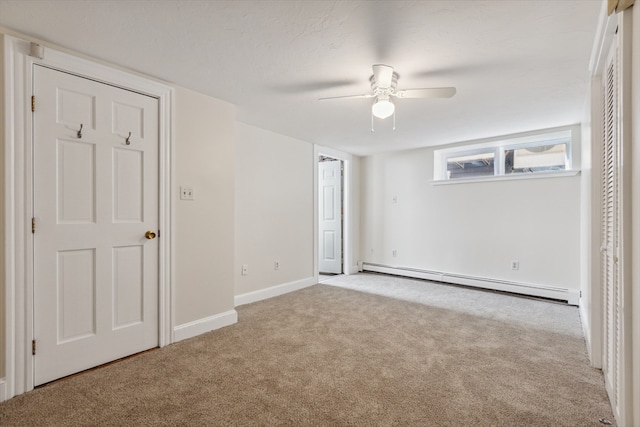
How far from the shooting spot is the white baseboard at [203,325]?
8.79 ft

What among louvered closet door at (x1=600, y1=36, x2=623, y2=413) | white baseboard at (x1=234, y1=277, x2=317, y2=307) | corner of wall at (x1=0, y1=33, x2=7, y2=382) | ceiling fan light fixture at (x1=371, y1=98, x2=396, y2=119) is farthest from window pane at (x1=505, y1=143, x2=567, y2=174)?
corner of wall at (x1=0, y1=33, x2=7, y2=382)

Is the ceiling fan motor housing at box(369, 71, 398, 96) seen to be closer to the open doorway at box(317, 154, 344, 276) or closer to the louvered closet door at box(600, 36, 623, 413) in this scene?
the louvered closet door at box(600, 36, 623, 413)

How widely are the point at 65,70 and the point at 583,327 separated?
471cm

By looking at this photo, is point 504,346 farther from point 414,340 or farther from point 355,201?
point 355,201

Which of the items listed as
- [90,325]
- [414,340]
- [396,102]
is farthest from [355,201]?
[90,325]

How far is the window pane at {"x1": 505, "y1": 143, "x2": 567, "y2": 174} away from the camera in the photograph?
13.5 ft

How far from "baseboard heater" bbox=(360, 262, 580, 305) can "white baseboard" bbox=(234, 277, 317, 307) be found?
4.96 feet

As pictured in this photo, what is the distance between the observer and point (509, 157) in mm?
4496

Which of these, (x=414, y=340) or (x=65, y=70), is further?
(x=414, y=340)

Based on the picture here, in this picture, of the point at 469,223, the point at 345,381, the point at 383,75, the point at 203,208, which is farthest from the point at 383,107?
Result: the point at 469,223

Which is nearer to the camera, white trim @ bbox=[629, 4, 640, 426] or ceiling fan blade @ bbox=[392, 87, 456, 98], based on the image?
white trim @ bbox=[629, 4, 640, 426]

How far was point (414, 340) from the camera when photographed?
105 inches

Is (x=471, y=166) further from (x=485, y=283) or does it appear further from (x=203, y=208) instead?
(x=203, y=208)

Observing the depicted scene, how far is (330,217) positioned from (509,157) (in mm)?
3011
